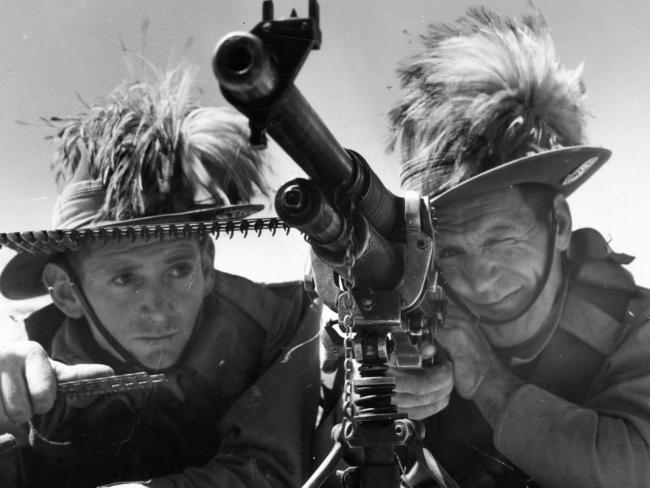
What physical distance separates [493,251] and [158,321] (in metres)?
1.36

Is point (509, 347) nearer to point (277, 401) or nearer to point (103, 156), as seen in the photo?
point (277, 401)

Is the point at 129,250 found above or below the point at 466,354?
above

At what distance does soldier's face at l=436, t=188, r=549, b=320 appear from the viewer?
10.9 feet

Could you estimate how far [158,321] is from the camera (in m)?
3.61

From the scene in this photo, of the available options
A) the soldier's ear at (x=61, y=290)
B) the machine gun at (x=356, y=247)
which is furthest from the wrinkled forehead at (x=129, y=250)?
the machine gun at (x=356, y=247)

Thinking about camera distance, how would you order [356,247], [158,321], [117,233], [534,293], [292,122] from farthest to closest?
Answer: 1. [158,321]
2. [117,233]
3. [534,293]
4. [356,247]
5. [292,122]

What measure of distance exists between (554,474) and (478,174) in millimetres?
1089

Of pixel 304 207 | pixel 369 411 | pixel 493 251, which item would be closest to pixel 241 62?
pixel 304 207

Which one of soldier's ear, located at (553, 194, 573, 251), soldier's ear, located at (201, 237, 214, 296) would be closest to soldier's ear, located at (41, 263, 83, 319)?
soldier's ear, located at (201, 237, 214, 296)

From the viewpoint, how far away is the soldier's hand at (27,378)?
3289mm

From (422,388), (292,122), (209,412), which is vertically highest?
(292,122)

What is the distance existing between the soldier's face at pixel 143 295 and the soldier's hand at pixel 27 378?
25 centimetres

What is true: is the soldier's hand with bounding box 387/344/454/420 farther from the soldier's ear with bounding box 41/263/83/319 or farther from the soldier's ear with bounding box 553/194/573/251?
the soldier's ear with bounding box 41/263/83/319

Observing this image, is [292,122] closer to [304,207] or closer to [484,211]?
[304,207]
